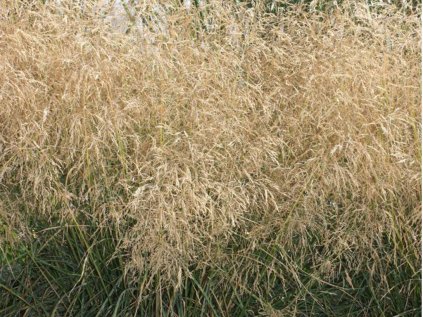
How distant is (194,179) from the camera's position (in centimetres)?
303

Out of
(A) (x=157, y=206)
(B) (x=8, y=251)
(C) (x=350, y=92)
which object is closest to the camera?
(A) (x=157, y=206)

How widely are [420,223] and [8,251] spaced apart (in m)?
1.79

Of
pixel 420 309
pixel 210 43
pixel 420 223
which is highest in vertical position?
pixel 210 43

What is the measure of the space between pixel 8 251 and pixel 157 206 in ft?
3.47

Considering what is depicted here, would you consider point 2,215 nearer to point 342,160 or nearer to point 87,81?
point 87,81

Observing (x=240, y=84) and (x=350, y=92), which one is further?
(x=240, y=84)

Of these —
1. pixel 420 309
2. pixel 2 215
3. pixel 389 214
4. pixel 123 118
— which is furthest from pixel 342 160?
pixel 2 215

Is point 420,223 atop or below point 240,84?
below

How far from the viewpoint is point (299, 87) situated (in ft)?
12.0

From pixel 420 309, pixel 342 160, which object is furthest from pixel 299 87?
pixel 420 309

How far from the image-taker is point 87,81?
10.7ft

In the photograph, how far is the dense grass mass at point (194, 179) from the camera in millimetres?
3061

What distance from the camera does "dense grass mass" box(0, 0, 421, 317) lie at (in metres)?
3.06

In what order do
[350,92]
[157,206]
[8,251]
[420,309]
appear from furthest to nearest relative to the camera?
[8,251]
[350,92]
[420,309]
[157,206]
